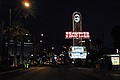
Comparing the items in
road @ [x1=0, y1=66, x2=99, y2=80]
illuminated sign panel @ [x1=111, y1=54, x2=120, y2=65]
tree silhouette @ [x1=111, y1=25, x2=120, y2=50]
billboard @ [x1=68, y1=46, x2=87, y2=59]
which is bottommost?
→ road @ [x1=0, y1=66, x2=99, y2=80]

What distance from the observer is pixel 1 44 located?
79.5 m

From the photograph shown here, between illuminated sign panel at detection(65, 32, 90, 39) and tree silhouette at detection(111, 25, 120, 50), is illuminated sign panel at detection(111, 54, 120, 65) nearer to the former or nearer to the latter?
tree silhouette at detection(111, 25, 120, 50)

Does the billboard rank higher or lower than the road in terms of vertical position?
higher

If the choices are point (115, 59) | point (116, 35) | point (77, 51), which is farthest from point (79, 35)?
point (115, 59)

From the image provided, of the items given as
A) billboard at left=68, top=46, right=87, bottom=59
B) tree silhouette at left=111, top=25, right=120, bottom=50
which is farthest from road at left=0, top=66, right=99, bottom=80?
tree silhouette at left=111, top=25, right=120, bottom=50

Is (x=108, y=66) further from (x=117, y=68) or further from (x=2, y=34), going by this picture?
(x=2, y=34)

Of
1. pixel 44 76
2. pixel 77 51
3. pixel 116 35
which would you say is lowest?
pixel 44 76

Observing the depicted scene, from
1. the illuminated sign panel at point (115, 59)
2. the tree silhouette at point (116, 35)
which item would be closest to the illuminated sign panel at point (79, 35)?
the tree silhouette at point (116, 35)

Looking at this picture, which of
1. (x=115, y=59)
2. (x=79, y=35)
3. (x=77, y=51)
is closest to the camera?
(x=115, y=59)

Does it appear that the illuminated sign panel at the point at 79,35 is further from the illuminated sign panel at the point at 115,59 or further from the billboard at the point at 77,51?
the illuminated sign panel at the point at 115,59

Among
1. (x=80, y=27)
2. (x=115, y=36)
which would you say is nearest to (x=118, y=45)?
(x=115, y=36)

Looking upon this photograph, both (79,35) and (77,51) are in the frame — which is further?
(79,35)

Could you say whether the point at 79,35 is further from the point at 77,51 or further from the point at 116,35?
the point at 116,35

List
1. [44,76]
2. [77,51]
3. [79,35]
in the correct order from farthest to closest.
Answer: [79,35], [77,51], [44,76]
